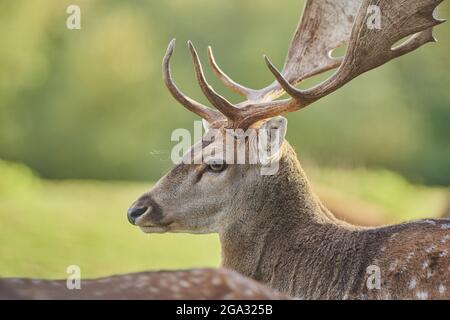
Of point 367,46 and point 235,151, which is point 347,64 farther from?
point 235,151

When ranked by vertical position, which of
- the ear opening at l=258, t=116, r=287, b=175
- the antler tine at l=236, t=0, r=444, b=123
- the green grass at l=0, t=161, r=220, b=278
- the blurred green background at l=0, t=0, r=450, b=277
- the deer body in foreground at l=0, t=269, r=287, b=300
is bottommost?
the green grass at l=0, t=161, r=220, b=278

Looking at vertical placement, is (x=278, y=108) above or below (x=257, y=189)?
above

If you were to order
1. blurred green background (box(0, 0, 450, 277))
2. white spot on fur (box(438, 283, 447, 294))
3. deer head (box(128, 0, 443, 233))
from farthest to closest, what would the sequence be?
blurred green background (box(0, 0, 450, 277))
deer head (box(128, 0, 443, 233))
white spot on fur (box(438, 283, 447, 294))

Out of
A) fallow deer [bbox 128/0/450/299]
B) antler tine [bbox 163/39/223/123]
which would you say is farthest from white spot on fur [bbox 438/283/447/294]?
antler tine [bbox 163/39/223/123]

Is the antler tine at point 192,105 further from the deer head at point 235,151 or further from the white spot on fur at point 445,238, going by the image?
the white spot on fur at point 445,238

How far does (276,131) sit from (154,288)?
1703 millimetres

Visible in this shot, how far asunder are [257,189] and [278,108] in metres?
0.37

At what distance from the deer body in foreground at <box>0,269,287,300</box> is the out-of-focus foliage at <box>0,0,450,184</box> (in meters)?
8.04

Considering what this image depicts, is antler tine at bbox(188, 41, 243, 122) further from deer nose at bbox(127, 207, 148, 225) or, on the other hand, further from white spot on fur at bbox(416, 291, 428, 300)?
white spot on fur at bbox(416, 291, 428, 300)

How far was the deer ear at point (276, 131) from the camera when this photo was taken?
4.83 m

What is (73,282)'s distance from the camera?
3297 mm

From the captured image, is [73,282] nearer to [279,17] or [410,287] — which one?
[410,287]

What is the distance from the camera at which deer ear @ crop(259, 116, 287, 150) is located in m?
4.83
